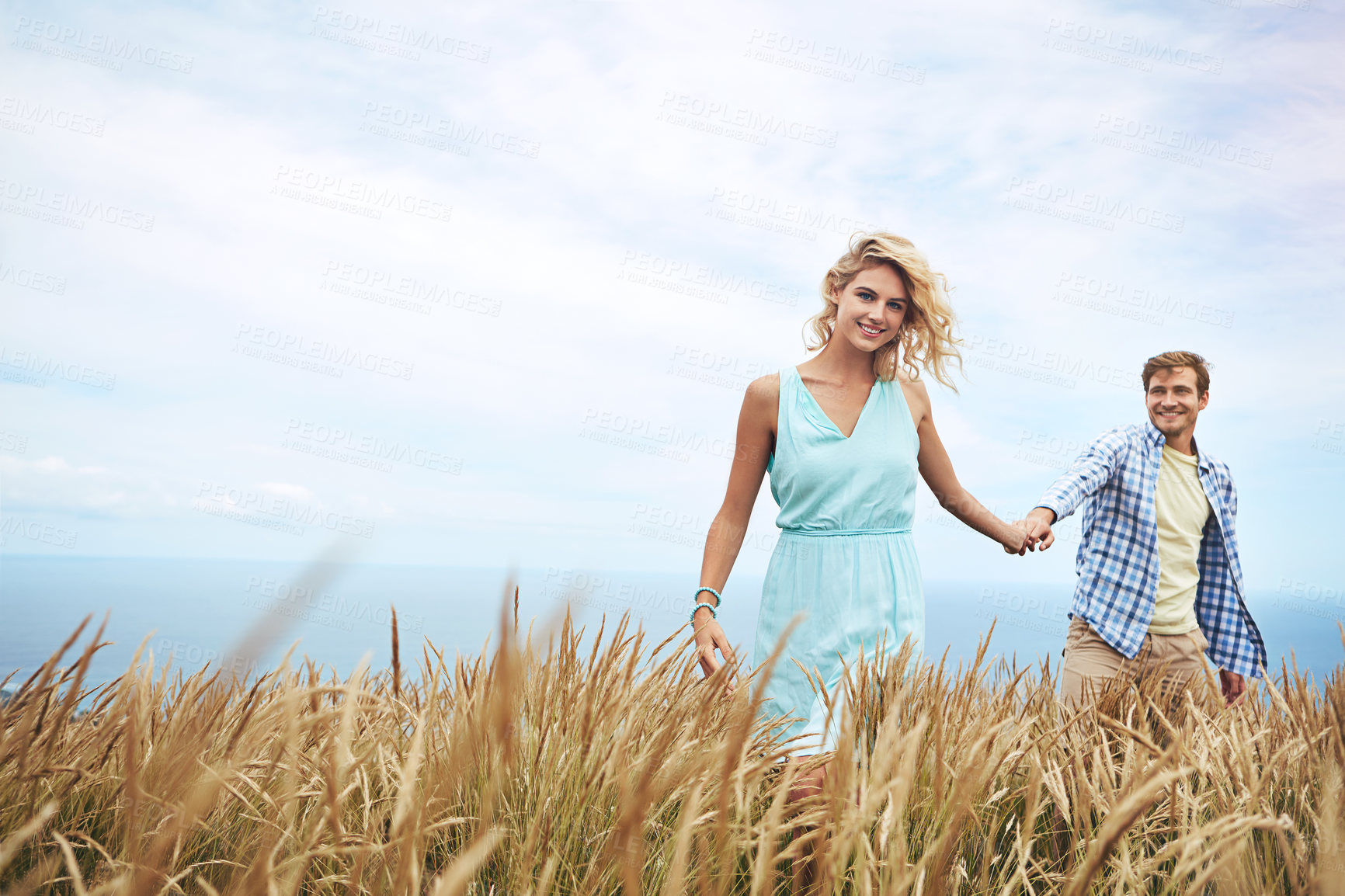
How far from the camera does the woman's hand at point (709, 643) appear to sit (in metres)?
2.46

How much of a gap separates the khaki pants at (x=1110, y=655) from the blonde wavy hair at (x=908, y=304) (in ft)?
5.78

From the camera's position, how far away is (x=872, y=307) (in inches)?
106

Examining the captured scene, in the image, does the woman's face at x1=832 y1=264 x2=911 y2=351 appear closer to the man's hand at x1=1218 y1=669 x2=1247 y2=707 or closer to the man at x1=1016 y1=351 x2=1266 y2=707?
the man at x1=1016 y1=351 x2=1266 y2=707

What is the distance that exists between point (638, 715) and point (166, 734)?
105 centimetres

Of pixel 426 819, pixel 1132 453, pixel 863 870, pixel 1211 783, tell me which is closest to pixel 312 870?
pixel 426 819

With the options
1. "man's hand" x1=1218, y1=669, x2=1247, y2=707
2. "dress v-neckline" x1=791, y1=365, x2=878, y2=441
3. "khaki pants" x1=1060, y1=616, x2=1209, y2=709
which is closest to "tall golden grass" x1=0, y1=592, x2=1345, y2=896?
"dress v-neckline" x1=791, y1=365, x2=878, y2=441

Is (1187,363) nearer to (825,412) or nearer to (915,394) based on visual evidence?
(915,394)

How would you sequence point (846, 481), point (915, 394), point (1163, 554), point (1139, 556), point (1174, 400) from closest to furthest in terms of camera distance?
point (846, 481)
point (915, 394)
point (1139, 556)
point (1163, 554)
point (1174, 400)

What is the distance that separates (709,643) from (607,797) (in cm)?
88

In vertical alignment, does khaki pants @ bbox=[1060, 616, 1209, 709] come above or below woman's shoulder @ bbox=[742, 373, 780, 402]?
below

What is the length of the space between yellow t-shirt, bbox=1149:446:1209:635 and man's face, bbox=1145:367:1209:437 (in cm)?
13

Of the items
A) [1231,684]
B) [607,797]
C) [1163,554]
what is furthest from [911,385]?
[1231,684]

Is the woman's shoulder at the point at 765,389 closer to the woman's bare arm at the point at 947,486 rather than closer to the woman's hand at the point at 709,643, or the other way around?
the woman's bare arm at the point at 947,486

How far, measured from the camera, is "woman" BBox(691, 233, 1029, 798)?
2.47m
